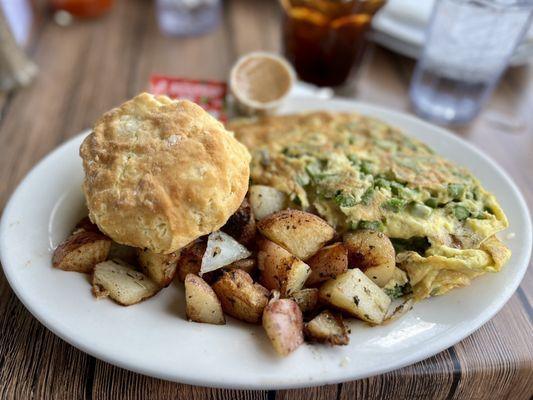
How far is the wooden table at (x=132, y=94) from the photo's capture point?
1.45 metres

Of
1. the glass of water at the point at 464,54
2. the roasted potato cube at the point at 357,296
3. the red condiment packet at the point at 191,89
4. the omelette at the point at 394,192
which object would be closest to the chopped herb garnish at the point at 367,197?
the omelette at the point at 394,192

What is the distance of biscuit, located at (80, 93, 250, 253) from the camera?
138 cm

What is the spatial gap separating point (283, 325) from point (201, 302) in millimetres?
243

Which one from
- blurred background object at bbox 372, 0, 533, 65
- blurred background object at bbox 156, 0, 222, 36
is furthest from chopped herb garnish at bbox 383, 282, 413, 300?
blurred background object at bbox 156, 0, 222, 36

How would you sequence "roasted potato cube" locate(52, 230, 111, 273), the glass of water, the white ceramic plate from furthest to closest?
the glass of water < "roasted potato cube" locate(52, 230, 111, 273) < the white ceramic plate

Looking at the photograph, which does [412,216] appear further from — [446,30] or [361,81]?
[361,81]

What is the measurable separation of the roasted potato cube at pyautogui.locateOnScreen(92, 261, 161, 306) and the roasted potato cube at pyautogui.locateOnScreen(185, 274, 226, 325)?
14 cm

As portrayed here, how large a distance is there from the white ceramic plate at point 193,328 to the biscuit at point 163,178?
0.70ft

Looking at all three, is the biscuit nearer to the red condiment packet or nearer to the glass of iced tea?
the red condiment packet

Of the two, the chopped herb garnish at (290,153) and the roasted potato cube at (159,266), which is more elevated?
the chopped herb garnish at (290,153)

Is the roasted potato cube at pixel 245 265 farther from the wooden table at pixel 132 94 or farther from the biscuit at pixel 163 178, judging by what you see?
the wooden table at pixel 132 94

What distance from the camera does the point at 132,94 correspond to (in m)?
2.78

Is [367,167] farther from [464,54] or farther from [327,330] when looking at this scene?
[464,54]

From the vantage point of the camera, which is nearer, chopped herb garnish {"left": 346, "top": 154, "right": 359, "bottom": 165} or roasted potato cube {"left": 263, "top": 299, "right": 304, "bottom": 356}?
roasted potato cube {"left": 263, "top": 299, "right": 304, "bottom": 356}
